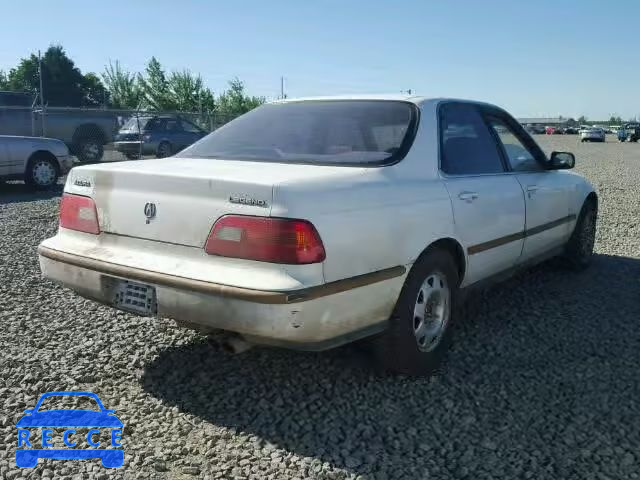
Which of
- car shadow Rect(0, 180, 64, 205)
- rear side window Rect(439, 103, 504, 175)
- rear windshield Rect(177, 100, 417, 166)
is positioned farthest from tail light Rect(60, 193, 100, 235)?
car shadow Rect(0, 180, 64, 205)

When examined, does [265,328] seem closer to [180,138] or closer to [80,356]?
[80,356]

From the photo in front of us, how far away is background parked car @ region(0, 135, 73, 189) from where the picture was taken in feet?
36.3

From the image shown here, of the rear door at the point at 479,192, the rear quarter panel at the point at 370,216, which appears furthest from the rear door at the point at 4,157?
the rear quarter panel at the point at 370,216

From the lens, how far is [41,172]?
1163 centimetres

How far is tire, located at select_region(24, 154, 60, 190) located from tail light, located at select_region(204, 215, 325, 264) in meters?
10.1

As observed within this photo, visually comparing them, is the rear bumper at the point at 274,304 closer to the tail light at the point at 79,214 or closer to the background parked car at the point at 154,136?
the tail light at the point at 79,214

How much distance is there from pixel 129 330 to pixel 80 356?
1.58 feet

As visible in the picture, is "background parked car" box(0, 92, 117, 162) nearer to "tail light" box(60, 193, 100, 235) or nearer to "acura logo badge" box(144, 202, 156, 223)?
"tail light" box(60, 193, 100, 235)

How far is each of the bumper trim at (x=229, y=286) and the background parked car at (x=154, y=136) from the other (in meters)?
15.2

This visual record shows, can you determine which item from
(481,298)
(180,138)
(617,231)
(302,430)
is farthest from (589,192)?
(180,138)

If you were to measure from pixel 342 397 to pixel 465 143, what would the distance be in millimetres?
1819

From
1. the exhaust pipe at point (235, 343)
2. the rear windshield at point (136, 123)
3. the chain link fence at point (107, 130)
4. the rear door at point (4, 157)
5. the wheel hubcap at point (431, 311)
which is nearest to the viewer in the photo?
the exhaust pipe at point (235, 343)

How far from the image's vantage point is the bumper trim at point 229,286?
257 cm

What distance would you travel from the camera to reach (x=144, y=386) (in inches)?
129
